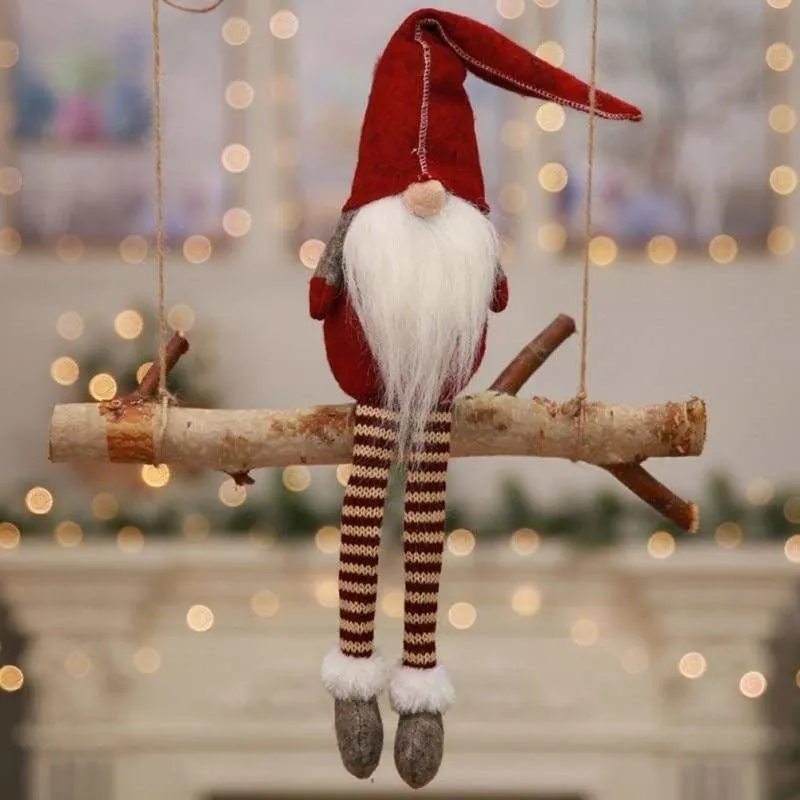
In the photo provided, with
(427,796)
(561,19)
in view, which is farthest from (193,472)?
(561,19)

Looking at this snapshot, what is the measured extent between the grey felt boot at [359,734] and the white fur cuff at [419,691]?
18 mm

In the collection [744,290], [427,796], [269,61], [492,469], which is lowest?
[427,796]

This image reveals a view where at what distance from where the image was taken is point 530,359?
0.92 m

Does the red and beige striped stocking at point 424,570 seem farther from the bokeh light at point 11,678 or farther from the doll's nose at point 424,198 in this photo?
the bokeh light at point 11,678

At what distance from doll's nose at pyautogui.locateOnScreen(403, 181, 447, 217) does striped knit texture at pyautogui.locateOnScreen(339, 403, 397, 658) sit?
128 millimetres

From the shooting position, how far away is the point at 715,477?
1.97m

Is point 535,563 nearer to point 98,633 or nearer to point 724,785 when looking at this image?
point 724,785

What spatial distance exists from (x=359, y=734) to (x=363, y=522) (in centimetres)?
13

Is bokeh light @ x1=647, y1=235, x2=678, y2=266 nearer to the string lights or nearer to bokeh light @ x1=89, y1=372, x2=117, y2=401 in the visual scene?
the string lights

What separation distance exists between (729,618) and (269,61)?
3.85 feet

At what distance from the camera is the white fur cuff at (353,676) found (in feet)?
2.63

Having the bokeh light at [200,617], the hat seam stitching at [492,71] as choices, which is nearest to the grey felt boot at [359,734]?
the hat seam stitching at [492,71]

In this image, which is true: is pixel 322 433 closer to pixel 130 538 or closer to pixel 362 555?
pixel 362 555

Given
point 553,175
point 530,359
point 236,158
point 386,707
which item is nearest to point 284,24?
point 236,158
